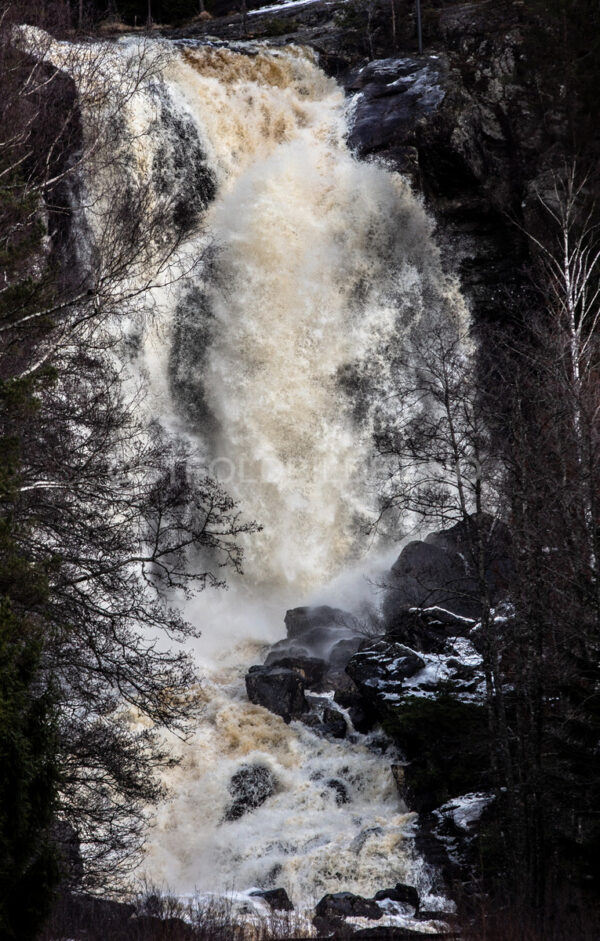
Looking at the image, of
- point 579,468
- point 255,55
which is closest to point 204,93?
point 255,55

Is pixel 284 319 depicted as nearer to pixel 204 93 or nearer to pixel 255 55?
pixel 204 93

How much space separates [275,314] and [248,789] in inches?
526

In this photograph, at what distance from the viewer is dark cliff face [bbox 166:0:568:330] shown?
93.8 ft

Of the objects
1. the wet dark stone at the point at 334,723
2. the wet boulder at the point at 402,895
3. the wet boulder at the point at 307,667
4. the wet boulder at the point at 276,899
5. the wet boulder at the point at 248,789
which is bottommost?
the wet boulder at the point at 276,899

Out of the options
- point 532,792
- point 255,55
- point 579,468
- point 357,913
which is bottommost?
point 357,913

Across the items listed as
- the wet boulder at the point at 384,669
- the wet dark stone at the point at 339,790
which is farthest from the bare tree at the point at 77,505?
the wet boulder at the point at 384,669

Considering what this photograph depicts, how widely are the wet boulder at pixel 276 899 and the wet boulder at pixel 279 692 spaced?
16.0 feet

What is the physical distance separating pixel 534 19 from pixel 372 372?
1245cm

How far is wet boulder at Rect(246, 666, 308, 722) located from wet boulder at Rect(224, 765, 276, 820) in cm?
150

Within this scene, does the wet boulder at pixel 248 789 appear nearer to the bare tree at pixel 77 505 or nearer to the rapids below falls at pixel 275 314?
the rapids below falls at pixel 275 314

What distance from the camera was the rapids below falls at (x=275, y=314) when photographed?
24.6 meters

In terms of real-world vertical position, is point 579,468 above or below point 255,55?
below

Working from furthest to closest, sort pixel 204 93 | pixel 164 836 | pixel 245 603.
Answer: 1. pixel 204 93
2. pixel 245 603
3. pixel 164 836

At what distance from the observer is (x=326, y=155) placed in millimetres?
29344
